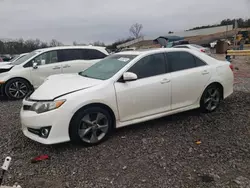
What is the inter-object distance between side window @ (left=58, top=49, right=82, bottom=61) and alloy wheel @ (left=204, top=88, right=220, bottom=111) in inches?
187

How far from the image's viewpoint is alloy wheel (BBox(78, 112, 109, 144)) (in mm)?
3518

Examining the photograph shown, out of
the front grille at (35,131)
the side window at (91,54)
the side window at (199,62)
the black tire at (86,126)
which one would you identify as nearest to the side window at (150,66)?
the side window at (199,62)

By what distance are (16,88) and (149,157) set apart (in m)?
5.53

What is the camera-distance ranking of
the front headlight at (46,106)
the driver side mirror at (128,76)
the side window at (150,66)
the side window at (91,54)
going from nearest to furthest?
the front headlight at (46,106) < the driver side mirror at (128,76) < the side window at (150,66) < the side window at (91,54)

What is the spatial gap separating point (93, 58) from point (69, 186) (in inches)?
231

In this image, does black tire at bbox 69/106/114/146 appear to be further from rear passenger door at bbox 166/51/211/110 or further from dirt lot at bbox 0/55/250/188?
rear passenger door at bbox 166/51/211/110

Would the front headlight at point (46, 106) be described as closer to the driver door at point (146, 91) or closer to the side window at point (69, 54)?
the driver door at point (146, 91)

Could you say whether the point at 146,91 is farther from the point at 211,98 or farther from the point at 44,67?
the point at 44,67

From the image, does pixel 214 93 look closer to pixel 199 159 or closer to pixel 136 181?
pixel 199 159

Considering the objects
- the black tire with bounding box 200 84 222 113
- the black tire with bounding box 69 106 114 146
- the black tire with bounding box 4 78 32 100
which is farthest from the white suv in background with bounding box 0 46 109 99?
the black tire with bounding box 200 84 222 113

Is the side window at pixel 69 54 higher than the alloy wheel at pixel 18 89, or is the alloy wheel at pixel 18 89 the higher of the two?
the side window at pixel 69 54

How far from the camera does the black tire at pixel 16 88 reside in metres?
6.97

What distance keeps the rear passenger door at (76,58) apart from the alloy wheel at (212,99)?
4467 millimetres

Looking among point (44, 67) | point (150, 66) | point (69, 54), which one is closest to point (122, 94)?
point (150, 66)
